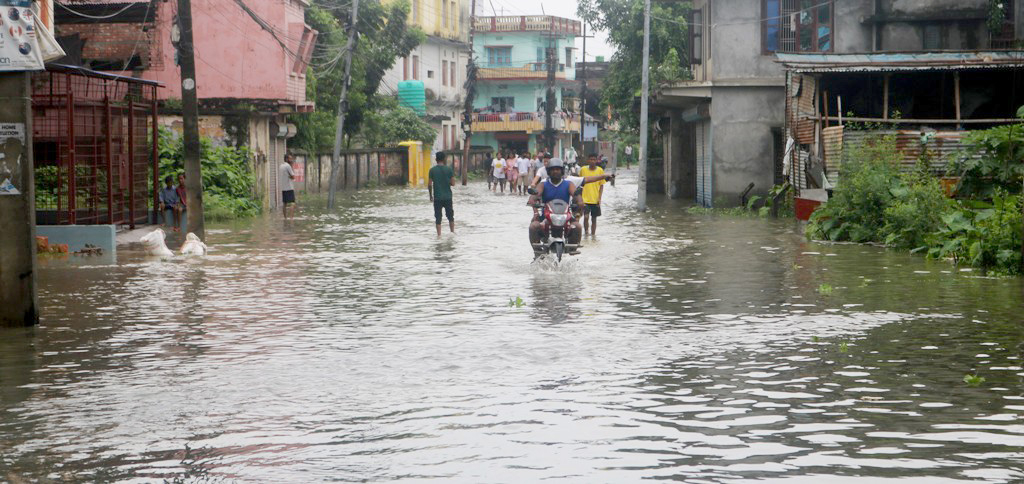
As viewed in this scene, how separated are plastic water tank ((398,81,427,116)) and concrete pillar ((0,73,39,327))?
57.9 metres

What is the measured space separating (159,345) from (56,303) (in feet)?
12.7

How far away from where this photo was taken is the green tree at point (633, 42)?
48.3m

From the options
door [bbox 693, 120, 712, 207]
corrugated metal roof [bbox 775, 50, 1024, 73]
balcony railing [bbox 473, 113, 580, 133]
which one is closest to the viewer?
corrugated metal roof [bbox 775, 50, 1024, 73]

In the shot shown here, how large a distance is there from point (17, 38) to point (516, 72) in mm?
78486

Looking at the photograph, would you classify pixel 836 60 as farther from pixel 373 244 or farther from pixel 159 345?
pixel 159 345

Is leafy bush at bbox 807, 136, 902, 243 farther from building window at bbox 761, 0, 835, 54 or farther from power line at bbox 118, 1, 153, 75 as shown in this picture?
power line at bbox 118, 1, 153, 75

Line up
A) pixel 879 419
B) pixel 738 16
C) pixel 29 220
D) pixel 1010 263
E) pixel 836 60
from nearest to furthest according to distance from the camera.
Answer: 1. pixel 879 419
2. pixel 29 220
3. pixel 1010 263
4. pixel 836 60
5. pixel 738 16

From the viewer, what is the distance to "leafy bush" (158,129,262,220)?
30547 mm

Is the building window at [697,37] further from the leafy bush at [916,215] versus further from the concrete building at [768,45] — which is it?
the leafy bush at [916,215]

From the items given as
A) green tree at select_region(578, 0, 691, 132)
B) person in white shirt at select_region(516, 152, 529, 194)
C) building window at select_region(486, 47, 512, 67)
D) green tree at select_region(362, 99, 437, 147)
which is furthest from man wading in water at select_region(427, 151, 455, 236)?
building window at select_region(486, 47, 512, 67)

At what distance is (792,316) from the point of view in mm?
12641

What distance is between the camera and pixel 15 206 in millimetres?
12039

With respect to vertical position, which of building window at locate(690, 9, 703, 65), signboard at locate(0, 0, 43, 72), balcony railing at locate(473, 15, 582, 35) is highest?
balcony railing at locate(473, 15, 582, 35)

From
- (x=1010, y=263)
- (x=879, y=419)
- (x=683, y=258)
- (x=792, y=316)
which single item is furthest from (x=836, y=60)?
(x=879, y=419)
